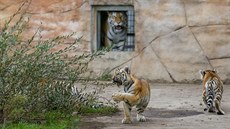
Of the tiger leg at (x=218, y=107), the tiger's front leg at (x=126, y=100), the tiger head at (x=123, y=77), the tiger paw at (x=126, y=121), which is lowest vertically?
the tiger leg at (x=218, y=107)

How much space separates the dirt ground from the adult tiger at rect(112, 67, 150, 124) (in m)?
0.13

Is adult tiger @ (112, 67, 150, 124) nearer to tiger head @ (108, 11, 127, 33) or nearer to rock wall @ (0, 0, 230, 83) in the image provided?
rock wall @ (0, 0, 230, 83)

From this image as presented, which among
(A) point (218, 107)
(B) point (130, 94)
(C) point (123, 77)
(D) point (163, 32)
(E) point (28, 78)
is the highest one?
(E) point (28, 78)

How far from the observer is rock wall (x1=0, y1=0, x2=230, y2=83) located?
1119 centimetres

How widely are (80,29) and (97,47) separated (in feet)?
1.51

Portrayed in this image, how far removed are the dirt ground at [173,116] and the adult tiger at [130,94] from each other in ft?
0.43

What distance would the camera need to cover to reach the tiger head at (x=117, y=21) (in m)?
11.9

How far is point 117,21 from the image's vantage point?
11953 mm

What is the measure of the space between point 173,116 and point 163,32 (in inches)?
148

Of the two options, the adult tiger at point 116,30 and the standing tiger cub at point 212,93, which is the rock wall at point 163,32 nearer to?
the adult tiger at point 116,30

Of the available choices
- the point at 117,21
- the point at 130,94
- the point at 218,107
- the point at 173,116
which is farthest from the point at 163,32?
the point at 130,94

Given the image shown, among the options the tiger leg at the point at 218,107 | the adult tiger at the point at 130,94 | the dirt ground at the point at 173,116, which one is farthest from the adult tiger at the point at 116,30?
the adult tiger at the point at 130,94

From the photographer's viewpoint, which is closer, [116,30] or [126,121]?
[126,121]

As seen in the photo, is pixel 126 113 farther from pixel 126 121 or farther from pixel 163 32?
pixel 163 32
